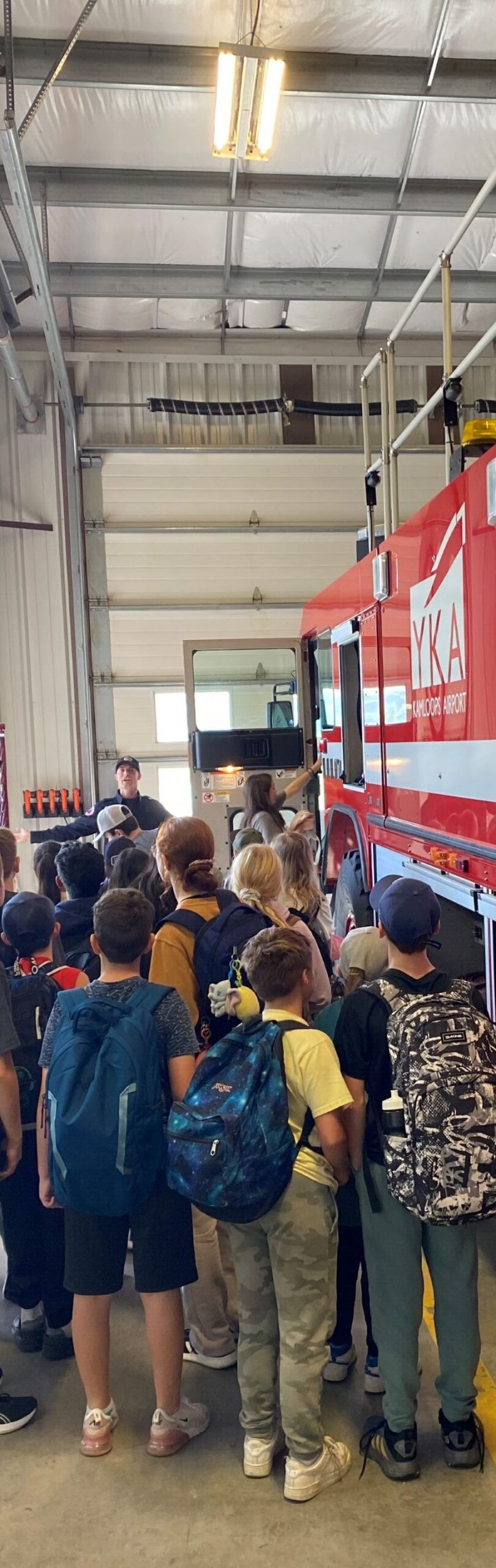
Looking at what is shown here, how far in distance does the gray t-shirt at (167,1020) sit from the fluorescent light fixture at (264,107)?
5302mm

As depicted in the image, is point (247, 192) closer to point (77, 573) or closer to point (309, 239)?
point (309, 239)

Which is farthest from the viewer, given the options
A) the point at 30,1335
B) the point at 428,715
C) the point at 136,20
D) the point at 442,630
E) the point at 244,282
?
the point at 244,282

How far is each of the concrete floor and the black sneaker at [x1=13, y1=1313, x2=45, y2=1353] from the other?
1.02 ft

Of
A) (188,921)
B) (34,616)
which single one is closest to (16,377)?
(34,616)

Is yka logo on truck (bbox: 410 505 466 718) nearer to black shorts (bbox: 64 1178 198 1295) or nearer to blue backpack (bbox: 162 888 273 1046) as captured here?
blue backpack (bbox: 162 888 273 1046)

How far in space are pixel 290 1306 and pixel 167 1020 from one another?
74cm

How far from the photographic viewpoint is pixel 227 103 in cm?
595

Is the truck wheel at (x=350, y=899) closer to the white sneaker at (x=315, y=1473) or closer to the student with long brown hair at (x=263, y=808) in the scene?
the student with long brown hair at (x=263, y=808)

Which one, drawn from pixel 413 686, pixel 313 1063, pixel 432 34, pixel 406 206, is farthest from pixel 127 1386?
pixel 406 206

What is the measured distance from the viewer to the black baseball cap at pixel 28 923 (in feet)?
10.4

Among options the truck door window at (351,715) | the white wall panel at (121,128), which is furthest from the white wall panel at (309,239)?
the truck door window at (351,715)

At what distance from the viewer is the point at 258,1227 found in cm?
256

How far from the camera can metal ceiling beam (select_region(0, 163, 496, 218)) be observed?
26.8 ft

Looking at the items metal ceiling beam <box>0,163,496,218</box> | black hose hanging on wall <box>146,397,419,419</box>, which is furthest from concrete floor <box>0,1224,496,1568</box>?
black hose hanging on wall <box>146,397,419,419</box>
